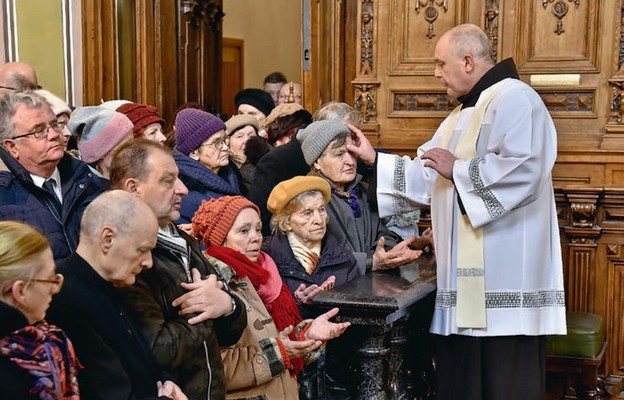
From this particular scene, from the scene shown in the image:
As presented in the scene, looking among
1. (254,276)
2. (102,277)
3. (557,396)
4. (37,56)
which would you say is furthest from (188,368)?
(37,56)

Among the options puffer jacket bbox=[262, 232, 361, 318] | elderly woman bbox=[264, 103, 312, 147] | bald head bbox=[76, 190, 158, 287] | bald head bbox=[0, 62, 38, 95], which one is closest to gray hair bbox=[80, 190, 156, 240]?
bald head bbox=[76, 190, 158, 287]

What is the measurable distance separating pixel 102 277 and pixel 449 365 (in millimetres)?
1936

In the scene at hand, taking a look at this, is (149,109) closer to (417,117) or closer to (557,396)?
(417,117)

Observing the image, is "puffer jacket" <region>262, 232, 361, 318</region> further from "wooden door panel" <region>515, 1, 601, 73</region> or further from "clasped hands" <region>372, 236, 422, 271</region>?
"wooden door panel" <region>515, 1, 601, 73</region>

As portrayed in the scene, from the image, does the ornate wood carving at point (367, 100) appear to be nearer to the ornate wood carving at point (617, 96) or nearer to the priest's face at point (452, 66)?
the ornate wood carving at point (617, 96)

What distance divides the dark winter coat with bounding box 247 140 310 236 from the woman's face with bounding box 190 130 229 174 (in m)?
0.19

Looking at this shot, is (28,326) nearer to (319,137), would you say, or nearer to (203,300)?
(203,300)

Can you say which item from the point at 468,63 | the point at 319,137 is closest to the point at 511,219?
the point at 468,63

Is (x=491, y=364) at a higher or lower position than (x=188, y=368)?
lower

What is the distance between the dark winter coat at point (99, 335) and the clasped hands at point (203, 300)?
239 millimetres

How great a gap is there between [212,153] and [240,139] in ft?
3.20

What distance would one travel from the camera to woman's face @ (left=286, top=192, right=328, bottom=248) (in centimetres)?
350

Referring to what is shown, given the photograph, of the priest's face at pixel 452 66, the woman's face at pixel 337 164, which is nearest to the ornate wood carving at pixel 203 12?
the woman's face at pixel 337 164

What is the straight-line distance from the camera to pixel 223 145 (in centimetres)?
420
